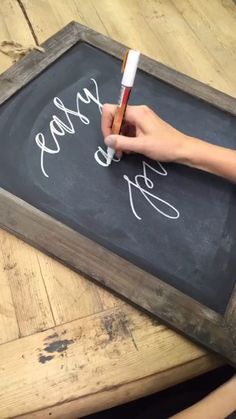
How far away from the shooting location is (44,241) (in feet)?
1.87

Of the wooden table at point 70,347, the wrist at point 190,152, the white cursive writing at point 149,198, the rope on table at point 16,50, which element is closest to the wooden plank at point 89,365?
the wooden table at point 70,347

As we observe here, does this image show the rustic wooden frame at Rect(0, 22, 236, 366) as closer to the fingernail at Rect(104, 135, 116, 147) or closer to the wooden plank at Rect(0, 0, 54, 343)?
the wooden plank at Rect(0, 0, 54, 343)

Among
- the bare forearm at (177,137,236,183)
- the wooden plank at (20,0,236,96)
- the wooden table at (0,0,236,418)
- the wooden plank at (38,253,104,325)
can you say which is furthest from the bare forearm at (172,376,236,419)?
the wooden plank at (20,0,236,96)

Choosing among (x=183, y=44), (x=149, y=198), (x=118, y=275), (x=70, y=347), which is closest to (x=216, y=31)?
→ (x=183, y=44)

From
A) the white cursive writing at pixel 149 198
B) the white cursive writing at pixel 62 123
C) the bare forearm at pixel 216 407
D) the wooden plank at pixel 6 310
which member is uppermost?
the white cursive writing at pixel 62 123

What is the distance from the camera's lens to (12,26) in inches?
33.6

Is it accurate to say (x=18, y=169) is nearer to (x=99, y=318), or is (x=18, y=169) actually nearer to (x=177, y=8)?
(x=99, y=318)

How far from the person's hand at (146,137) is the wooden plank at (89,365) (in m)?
0.25

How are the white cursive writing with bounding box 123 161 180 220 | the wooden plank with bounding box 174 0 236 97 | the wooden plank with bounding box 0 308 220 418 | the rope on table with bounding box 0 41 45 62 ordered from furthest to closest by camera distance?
the wooden plank with bounding box 174 0 236 97 < the rope on table with bounding box 0 41 45 62 < the white cursive writing with bounding box 123 161 180 220 < the wooden plank with bounding box 0 308 220 418

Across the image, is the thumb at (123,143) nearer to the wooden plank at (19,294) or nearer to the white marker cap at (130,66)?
the white marker cap at (130,66)

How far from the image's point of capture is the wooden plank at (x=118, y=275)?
54cm

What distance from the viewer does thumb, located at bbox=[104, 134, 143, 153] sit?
0.63m

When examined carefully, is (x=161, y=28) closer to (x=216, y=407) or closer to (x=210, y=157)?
(x=210, y=157)

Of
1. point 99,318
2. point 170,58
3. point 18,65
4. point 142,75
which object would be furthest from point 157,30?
point 99,318
